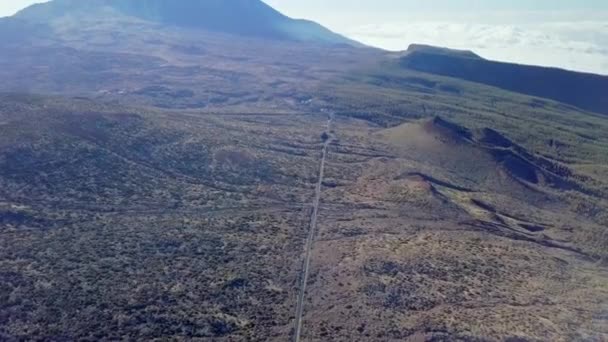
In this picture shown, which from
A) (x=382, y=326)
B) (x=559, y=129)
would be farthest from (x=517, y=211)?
(x=559, y=129)

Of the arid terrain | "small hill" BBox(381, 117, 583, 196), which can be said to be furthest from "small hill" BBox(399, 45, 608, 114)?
"small hill" BBox(381, 117, 583, 196)

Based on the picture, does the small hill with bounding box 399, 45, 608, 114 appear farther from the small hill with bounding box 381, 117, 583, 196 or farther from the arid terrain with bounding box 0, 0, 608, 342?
the small hill with bounding box 381, 117, 583, 196

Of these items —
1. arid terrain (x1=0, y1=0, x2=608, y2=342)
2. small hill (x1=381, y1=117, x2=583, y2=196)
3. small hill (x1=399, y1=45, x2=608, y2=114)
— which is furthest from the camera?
small hill (x1=399, y1=45, x2=608, y2=114)

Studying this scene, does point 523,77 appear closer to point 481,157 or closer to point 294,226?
point 481,157

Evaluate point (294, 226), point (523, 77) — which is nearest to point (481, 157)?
point (294, 226)

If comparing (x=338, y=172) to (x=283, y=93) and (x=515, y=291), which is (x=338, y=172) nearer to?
(x=515, y=291)

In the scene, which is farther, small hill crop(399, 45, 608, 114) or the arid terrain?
small hill crop(399, 45, 608, 114)
